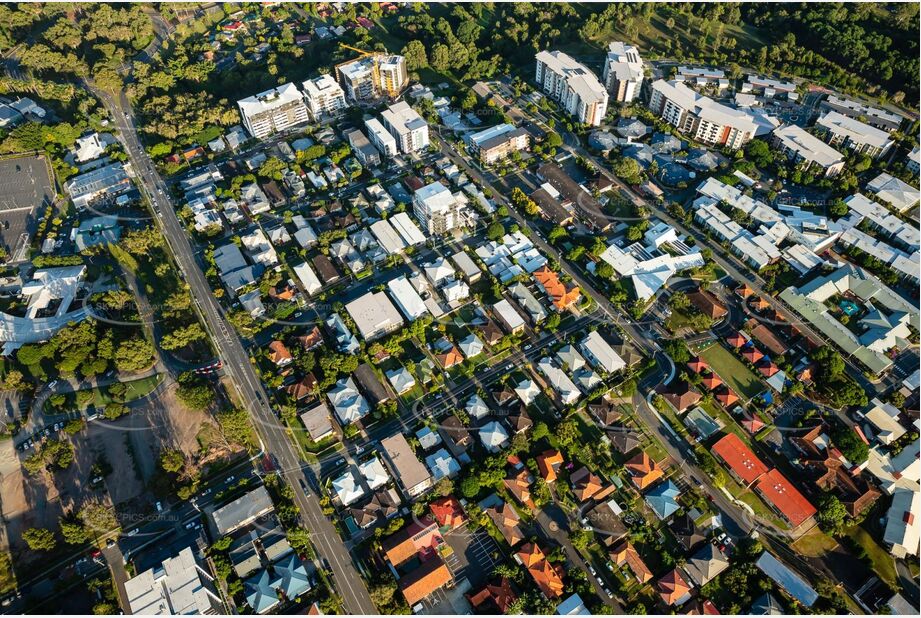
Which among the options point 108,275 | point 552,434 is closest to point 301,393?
point 552,434

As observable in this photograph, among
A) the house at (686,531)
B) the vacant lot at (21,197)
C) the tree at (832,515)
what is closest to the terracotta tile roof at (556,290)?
the house at (686,531)

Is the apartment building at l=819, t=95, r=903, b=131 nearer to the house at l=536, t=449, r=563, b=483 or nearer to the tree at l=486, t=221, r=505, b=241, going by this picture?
the tree at l=486, t=221, r=505, b=241

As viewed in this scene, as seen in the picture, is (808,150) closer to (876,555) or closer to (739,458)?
(739,458)

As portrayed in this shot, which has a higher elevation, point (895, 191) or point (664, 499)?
point (895, 191)

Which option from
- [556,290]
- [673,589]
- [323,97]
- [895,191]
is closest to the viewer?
[673,589]

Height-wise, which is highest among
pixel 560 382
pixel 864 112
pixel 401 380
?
pixel 864 112

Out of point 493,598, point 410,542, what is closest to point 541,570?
point 493,598
